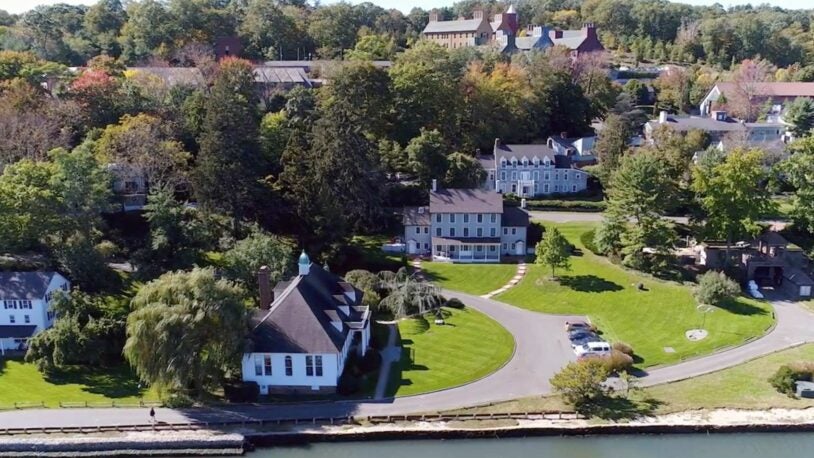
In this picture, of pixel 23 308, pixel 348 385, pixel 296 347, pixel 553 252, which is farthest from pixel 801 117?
pixel 23 308

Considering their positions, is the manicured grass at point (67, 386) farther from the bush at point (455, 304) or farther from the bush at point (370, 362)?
the bush at point (455, 304)

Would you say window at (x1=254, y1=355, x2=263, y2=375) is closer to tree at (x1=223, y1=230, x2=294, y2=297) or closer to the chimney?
the chimney

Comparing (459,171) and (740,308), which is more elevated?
(459,171)

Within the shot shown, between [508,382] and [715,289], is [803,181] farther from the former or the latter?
[508,382]

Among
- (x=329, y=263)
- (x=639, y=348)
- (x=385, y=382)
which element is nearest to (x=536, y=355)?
(x=639, y=348)

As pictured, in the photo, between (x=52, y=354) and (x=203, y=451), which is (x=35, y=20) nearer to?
(x=52, y=354)

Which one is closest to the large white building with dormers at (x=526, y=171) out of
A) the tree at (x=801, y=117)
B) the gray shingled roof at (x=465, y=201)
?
the gray shingled roof at (x=465, y=201)
